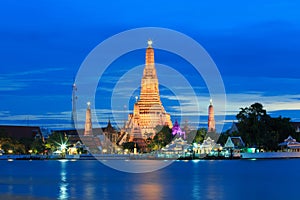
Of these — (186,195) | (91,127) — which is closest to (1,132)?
(91,127)

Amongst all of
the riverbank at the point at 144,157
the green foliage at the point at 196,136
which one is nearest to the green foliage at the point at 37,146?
the riverbank at the point at 144,157

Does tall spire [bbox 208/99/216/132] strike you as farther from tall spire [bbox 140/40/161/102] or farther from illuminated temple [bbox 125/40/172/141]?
tall spire [bbox 140/40/161/102]

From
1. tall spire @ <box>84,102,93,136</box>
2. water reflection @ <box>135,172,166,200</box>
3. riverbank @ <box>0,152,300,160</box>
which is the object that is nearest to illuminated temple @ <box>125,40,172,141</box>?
tall spire @ <box>84,102,93,136</box>

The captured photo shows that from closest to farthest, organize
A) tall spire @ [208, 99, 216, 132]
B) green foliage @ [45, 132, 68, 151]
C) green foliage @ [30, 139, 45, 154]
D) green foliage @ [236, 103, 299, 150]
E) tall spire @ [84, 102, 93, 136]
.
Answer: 1. green foliage @ [236, 103, 299, 150]
2. green foliage @ [30, 139, 45, 154]
3. green foliage @ [45, 132, 68, 151]
4. tall spire @ [208, 99, 216, 132]
5. tall spire @ [84, 102, 93, 136]

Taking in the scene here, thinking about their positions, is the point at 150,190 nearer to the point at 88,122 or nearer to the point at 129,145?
the point at 129,145

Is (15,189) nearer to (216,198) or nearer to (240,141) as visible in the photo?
(216,198)

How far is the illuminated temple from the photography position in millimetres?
137125

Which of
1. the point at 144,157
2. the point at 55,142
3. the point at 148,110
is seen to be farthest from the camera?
the point at 148,110

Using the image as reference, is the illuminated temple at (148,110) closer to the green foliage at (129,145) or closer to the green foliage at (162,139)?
the green foliage at (129,145)

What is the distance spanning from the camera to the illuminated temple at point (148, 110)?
137m

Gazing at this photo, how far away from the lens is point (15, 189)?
148 feet

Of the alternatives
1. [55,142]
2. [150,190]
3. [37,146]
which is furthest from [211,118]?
[150,190]

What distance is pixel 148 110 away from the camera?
5556 inches

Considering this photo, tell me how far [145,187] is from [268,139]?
56.9m
